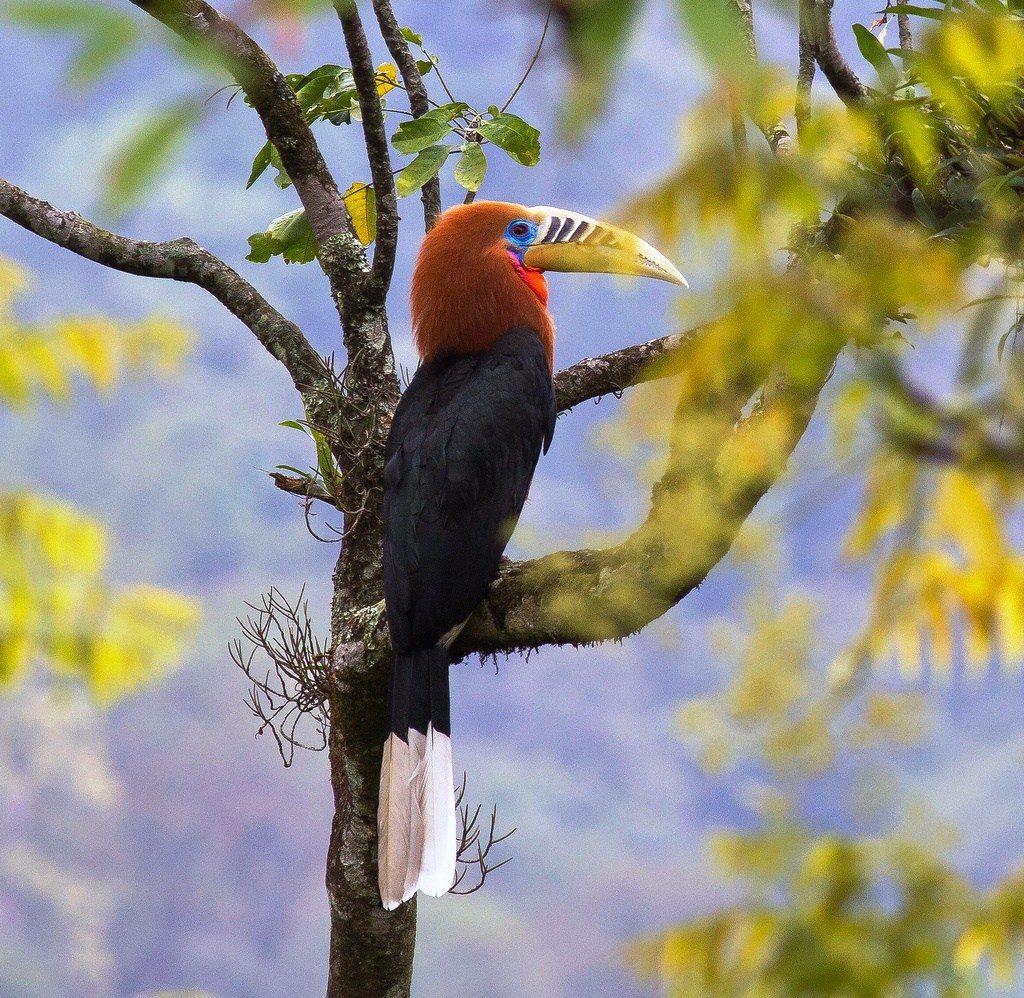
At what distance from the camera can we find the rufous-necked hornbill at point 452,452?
8.40ft

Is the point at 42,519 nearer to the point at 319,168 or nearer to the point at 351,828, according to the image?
the point at 351,828

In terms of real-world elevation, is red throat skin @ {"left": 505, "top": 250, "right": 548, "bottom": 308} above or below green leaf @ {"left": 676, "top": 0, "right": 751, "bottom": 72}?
Result: above

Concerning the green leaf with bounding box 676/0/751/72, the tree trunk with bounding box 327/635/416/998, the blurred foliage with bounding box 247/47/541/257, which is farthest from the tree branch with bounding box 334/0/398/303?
the green leaf with bounding box 676/0/751/72

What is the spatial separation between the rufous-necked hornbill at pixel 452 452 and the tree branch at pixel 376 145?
0.34 m

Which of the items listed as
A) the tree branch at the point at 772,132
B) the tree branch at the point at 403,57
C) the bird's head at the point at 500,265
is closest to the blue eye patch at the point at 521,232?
the bird's head at the point at 500,265

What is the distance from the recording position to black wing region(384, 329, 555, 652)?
2.56m

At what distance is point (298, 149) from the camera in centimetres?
299

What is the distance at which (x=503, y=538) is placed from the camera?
2717 mm

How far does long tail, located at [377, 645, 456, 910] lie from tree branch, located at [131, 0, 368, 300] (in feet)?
3.07

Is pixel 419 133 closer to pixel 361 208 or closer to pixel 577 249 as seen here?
pixel 361 208

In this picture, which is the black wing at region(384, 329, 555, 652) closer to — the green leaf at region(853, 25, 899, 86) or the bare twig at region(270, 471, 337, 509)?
the bare twig at region(270, 471, 337, 509)

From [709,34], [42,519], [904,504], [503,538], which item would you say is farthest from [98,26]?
[503,538]

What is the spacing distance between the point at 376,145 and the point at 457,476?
0.75m

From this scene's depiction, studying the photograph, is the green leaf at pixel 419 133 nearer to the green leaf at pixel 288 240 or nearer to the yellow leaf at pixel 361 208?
the green leaf at pixel 288 240
